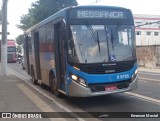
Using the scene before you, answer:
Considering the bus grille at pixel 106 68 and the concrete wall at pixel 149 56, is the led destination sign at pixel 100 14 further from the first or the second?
the concrete wall at pixel 149 56

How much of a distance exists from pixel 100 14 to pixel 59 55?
2111mm

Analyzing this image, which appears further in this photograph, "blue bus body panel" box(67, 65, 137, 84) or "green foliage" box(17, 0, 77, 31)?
"green foliage" box(17, 0, 77, 31)

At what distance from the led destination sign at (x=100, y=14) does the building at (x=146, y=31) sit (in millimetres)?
76585

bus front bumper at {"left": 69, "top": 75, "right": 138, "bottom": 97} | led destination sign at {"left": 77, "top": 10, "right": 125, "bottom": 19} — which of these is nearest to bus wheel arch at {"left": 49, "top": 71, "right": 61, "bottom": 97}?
bus front bumper at {"left": 69, "top": 75, "right": 138, "bottom": 97}

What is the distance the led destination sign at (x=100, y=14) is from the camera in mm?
11445

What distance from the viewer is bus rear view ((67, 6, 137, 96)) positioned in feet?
35.8

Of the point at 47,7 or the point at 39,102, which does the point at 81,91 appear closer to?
the point at 39,102

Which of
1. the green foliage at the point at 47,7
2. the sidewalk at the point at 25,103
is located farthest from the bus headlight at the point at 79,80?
the green foliage at the point at 47,7

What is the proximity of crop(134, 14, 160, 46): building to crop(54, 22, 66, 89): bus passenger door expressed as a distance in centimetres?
7614

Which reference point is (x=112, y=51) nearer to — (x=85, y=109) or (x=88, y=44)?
(x=88, y=44)

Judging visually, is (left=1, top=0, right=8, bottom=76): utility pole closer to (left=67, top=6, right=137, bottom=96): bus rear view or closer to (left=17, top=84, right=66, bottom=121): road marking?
(left=17, top=84, right=66, bottom=121): road marking

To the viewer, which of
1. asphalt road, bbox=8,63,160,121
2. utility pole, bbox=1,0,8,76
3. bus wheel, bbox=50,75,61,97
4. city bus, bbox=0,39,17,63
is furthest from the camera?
city bus, bbox=0,39,17,63

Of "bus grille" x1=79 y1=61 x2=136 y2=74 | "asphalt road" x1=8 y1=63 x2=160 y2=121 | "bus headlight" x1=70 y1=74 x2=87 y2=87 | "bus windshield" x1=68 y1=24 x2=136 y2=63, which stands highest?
"bus windshield" x1=68 y1=24 x2=136 y2=63

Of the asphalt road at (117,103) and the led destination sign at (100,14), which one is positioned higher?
the led destination sign at (100,14)
